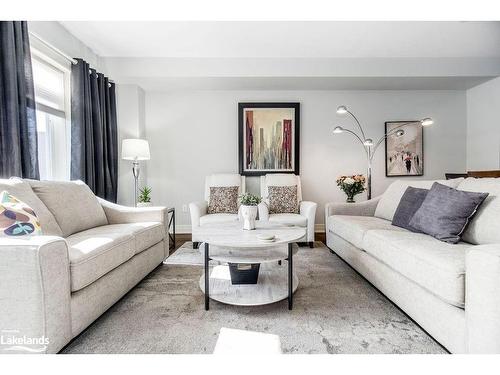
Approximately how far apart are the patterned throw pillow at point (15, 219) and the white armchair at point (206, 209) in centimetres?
160

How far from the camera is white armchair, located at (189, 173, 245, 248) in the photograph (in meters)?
3.24

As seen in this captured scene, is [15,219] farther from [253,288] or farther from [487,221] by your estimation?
[487,221]

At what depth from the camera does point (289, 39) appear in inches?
126

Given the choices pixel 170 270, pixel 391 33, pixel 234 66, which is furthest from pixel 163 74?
pixel 391 33

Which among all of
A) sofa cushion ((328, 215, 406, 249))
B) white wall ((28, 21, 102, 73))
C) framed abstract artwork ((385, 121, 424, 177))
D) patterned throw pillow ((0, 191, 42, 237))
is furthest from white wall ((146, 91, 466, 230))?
patterned throw pillow ((0, 191, 42, 237))

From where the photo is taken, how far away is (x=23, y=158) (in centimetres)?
221

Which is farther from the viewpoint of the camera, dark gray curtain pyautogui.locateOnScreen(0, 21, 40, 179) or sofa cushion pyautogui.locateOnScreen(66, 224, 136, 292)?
dark gray curtain pyautogui.locateOnScreen(0, 21, 40, 179)

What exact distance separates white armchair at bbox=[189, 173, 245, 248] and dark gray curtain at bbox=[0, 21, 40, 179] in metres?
1.56

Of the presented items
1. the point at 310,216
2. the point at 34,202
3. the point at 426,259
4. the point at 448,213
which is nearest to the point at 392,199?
the point at 310,216

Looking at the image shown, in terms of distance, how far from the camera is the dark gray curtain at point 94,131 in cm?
305

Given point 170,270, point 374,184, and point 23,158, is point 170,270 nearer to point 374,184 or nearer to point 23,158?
point 23,158

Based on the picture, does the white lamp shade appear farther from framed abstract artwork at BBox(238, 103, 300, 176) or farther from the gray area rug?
the gray area rug

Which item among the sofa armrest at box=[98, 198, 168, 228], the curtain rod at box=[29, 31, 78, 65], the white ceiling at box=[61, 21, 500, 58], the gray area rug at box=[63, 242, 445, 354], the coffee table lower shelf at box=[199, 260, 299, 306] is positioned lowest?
the gray area rug at box=[63, 242, 445, 354]
